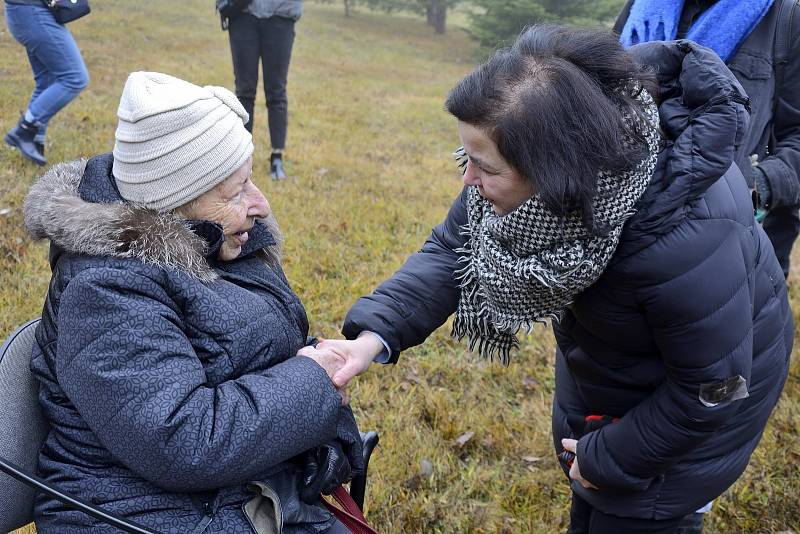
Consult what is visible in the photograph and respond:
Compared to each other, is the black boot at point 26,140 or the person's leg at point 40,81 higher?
the person's leg at point 40,81

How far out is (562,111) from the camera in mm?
1438

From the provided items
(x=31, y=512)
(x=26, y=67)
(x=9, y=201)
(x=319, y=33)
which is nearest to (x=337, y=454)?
(x=31, y=512)

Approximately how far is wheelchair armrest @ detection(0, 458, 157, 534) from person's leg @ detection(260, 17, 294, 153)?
214 inches

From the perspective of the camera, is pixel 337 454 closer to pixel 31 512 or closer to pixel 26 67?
pixel 31 512

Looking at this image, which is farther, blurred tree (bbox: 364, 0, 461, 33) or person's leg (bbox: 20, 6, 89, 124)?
blurred tree (bbox: 364, 0, 461, 33)

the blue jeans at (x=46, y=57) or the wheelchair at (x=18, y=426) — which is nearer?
the wheelchair at (x=18, y=426)

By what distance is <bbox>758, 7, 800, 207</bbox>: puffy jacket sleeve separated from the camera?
8.99 feet

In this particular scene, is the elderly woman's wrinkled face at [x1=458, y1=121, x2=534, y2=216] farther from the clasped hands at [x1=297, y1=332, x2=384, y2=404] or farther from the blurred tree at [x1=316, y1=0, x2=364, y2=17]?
the blurred tree at [x1=316, y1=0, x2=364, y2=17]

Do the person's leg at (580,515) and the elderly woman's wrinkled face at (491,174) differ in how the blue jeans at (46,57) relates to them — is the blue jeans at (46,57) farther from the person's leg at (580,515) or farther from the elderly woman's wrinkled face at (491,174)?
the person's leg at (580,515)

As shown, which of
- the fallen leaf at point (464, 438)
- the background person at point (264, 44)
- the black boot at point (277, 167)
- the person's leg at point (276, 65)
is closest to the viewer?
the fallen leaf at point (464, 438)

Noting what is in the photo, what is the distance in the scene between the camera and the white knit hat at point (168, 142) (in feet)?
5.68

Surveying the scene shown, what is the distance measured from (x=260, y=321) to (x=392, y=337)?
0.47 m

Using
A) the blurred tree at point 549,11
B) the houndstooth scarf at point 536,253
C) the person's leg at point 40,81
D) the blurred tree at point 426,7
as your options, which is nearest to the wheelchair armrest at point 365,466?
the houndstooth scarf at point 536,253

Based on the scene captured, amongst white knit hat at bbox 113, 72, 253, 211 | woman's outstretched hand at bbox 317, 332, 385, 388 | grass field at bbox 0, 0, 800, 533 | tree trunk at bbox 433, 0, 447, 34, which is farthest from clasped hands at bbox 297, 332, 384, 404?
tree trunk at bbox 433, 0, 447, 34
